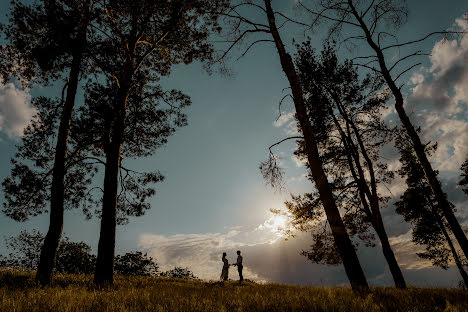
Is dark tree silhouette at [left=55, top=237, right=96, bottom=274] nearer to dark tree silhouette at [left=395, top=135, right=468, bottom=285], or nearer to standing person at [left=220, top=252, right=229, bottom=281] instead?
standing person at [left=220, top=252, right=229, bottom=281]

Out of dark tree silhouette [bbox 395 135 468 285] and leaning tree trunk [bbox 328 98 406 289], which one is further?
dark tree silhouette [bbox 395 135 468 285]

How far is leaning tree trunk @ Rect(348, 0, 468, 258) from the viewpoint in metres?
7.74

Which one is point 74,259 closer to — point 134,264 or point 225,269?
point 134,264

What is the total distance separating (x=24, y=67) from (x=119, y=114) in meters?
4.95

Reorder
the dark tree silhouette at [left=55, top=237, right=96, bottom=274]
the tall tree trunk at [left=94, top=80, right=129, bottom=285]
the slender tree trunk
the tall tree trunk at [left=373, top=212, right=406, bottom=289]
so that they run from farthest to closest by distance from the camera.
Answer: the dark tree silhouette at [left=55, top=237, right=96, bottom=274] < the slender tree trunk < the tall tree trunk at [left=373, top=212, right=406, bottom=289] < the tall tree trunk at [left=94, top=80, right=129, bottom=285]

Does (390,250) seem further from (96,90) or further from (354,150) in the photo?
(96,90)

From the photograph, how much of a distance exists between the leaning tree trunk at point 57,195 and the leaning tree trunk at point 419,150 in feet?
38.6

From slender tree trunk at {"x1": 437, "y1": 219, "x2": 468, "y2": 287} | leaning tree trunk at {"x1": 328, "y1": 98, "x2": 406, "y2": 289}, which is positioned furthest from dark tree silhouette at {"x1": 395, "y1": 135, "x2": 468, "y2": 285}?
leaning tree trunk at {"x1": 328, "y1": 98, "x2": 406, "y2": 289}

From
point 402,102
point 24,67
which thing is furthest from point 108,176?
point 402,102

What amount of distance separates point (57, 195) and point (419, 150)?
12.2 meters

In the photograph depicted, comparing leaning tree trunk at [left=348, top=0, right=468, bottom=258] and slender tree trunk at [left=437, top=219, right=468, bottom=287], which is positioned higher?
leaning tree trunk at [left=348, top=0, right=468, bottom=258]

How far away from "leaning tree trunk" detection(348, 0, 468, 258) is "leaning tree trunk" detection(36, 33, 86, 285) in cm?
1175

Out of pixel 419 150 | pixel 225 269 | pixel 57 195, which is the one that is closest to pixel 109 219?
pixel 57 195

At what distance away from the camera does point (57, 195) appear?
7918 mm
